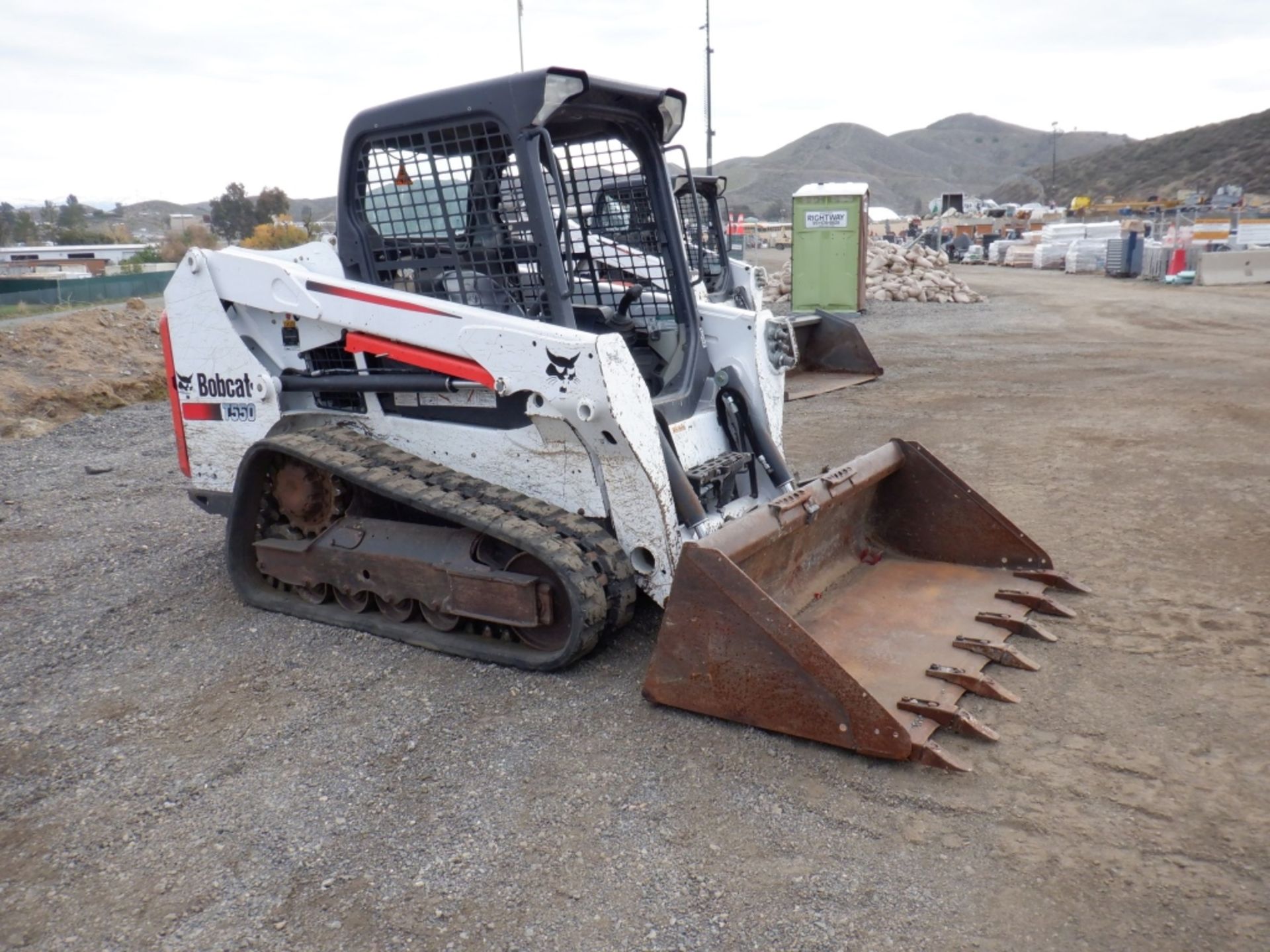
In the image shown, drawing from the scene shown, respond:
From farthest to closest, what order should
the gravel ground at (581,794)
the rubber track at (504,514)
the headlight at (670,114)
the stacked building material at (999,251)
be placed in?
the stacked building material at (999,251), the headlight at (670,114), the rubber track at (504,514), the gravel ground at (581,794)

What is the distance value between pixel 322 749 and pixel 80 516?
Answer: 13.1 feet

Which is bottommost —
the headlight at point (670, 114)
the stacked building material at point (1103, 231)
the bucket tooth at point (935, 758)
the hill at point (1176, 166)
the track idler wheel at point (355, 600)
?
the bucket tooth at point (935, 758)

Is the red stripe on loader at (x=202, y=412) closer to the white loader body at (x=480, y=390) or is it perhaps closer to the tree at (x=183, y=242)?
the white loader body at (x=480, y=390)

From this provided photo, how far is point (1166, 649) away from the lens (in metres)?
4.04

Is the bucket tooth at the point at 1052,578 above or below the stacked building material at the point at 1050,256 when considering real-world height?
below

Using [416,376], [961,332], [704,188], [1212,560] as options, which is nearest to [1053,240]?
[961,332]

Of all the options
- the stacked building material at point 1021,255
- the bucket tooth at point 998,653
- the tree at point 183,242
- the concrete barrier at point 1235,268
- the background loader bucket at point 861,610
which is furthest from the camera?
the tree at point 183,242

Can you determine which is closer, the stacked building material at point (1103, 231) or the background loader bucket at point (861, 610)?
the background loader bucket at point (861, 610)

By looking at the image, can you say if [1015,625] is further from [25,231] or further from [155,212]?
[155,212]

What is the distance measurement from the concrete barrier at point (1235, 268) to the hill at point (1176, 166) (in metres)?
42.3

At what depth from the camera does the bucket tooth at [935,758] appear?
3154 millimetres

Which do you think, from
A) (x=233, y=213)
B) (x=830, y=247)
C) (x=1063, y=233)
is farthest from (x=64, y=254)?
(x=830, y=247)

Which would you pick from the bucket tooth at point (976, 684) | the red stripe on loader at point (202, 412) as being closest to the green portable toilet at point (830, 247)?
the red stripe on loader at point (202, 412)

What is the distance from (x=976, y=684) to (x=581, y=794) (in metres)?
1.47
